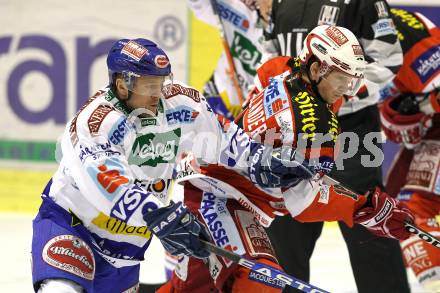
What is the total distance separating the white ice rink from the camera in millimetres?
5309

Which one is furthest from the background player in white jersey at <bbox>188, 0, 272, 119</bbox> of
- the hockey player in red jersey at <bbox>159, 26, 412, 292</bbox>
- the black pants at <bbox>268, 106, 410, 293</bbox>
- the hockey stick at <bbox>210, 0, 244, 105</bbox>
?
the hockey player in red jersey at <bbox>159, 26, 412, 292</bbox>

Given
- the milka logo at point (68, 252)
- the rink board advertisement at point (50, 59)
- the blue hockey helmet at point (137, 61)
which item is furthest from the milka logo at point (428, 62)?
A: the rink board advertisement at point (50, 59)

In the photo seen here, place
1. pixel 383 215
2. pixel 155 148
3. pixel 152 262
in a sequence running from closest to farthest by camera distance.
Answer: pixel 155 148 < pixel 383 215 < pixel 152 262

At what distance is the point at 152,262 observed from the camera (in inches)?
226

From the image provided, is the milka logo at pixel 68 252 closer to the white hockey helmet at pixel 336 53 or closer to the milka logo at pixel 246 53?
the white hockey helmet at pixel 336 53

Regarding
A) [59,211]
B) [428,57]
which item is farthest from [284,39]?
[59,211]

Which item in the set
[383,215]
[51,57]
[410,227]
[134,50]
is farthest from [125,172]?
[51,57]

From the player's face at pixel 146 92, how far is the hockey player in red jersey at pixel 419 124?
179 cm

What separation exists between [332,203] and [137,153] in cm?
73

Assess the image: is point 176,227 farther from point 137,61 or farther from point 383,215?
point 383,215

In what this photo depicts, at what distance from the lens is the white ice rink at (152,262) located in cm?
531

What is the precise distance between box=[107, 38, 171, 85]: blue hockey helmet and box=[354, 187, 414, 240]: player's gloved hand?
92 centimetres

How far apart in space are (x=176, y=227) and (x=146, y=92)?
527 millimetres

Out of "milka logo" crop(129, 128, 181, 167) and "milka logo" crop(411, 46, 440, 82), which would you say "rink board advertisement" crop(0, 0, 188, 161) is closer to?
"milka logo" crop(411, 46, 440, 82)
